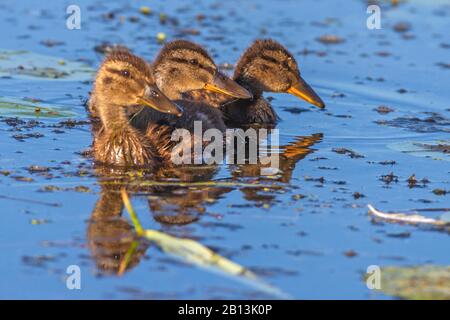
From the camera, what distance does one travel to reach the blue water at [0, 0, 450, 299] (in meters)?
6.56

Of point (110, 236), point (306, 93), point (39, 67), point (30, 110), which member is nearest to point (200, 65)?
point (306, 93)

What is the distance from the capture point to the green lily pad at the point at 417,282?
6547 millimetres

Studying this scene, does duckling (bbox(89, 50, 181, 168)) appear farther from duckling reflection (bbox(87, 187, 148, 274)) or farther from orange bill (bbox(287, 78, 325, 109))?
orange bill (bbox(287, 78, 325, 109))

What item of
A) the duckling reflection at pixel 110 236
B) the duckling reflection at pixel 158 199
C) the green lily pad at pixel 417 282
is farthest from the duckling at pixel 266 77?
the green lily pad at pixel 417 282

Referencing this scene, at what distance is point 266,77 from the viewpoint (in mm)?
12141

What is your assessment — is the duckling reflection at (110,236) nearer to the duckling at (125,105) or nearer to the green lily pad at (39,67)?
the duckling at (125,105)

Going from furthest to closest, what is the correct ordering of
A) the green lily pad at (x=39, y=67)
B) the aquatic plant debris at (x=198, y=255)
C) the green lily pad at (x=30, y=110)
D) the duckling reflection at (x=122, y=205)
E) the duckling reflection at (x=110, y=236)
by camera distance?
the green lily pad at (x=39, y=67) < the green lily pad at (x=30, y=110) < the duckling reflection at (x=122, y=205) < the duckling reflection at (x=110, y=236) < the aquatic plant debris at (x=198, y=255)

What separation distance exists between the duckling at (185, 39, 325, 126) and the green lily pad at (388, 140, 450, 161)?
1622 millimetres

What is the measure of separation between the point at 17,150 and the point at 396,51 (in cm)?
754

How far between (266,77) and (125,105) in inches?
123

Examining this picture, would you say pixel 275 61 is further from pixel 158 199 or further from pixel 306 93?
pixel 158 199

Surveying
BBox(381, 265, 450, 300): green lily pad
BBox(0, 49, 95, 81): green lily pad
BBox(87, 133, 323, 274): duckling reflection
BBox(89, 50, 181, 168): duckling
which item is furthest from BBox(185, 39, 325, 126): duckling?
BBox(381, 265, 450, 300): green lily pad

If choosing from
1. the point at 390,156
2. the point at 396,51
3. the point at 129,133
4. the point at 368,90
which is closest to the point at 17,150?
the point at 129,133

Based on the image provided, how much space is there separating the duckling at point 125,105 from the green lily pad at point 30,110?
6.87 feet
